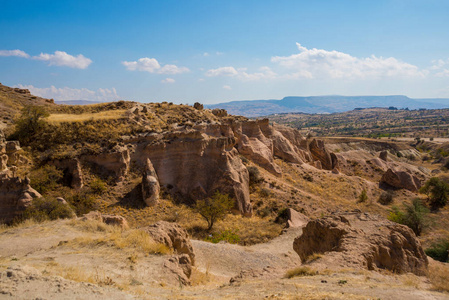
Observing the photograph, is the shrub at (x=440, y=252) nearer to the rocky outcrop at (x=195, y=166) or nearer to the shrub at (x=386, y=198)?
the rocky outcrop at (x=195, y=166)

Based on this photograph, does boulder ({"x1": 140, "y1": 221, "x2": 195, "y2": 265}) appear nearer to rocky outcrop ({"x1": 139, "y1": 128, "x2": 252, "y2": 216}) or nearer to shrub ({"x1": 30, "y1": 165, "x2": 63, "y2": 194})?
rocky outcrop ({"x1": 139, "y1": 128, "x2": 252, "y2": 216})

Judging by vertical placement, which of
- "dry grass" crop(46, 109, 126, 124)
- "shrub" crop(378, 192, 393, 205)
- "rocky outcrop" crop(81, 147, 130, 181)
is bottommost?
"shrub" crop(378, 192, 393, 205)

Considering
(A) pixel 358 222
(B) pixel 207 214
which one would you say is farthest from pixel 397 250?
(B) pixel 207 214

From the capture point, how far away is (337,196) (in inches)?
1314

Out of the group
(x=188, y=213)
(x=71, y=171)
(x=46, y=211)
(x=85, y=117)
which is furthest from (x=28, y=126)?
(x=188, y=213)

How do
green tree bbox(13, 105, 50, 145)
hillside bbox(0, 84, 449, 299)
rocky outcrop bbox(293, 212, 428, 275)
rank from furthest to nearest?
green tree bbox(13, 105, 50, 145), rocky outcrop bbox(293, 212, 428, 275), hillside bbox(0, 84, 449, 299)

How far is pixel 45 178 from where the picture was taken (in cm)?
2089

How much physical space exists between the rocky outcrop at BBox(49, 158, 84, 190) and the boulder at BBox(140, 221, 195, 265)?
12.2 metres

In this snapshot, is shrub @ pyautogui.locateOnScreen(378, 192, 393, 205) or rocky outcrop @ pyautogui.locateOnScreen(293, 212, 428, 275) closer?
rocky outcrop @ pyautogui.locateOnScreen(293, 212, 428, 275)

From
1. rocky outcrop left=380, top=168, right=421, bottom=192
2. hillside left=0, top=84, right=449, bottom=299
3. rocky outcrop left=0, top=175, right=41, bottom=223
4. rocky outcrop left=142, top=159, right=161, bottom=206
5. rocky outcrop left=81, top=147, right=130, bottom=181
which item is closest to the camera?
hillside left=0, top=84, right=449, bottom=299

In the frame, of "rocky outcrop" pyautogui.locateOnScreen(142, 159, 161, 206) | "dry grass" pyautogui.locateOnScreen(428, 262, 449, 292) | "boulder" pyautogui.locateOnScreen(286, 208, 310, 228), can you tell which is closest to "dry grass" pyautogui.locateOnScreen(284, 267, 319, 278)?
"dry grass" pyautogui.locateOnScreen(428, 262, 449, 292)

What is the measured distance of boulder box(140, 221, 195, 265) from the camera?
1257cm

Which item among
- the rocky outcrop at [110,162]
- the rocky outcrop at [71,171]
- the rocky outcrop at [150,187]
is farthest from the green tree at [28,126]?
the rocky outcrop at [150,187]

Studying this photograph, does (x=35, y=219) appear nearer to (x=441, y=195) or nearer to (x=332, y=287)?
(x=332, y=287)
